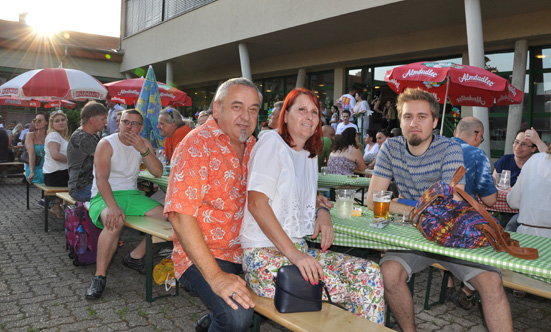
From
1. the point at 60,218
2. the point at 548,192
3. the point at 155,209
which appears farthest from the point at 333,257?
the point at 60,218

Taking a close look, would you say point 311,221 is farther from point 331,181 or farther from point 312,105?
point 331,181

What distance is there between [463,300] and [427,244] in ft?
6.38

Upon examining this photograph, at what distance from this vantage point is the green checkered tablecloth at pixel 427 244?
189cm

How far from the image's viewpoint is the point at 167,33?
53.5ft

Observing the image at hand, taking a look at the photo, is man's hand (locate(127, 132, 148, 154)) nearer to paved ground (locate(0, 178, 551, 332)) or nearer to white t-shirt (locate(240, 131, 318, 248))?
paved ground (locate(0, 178, 551, 332))

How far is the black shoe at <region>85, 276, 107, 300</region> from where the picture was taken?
11.9 ft

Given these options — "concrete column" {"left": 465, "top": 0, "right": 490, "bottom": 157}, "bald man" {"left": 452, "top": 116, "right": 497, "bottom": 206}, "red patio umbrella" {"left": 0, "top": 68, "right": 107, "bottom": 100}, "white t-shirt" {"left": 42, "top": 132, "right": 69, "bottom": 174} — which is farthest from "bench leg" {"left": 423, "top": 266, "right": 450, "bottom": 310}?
"red patio umbrella" {"left": 0, "top": 68, "right": 107, "bottom": 100}

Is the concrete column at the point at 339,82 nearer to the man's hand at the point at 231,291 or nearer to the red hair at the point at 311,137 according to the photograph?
the red hair at the point at 311,137

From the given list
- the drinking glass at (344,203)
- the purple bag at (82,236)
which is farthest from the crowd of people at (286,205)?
the purple bag at (82,236)

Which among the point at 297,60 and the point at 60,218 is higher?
the point at 297,60

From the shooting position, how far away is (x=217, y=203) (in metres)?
2.26

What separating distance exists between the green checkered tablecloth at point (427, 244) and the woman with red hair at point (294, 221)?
176 millimetres

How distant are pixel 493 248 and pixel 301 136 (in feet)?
3.80

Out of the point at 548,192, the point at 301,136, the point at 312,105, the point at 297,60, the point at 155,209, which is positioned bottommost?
the point at 155,209
